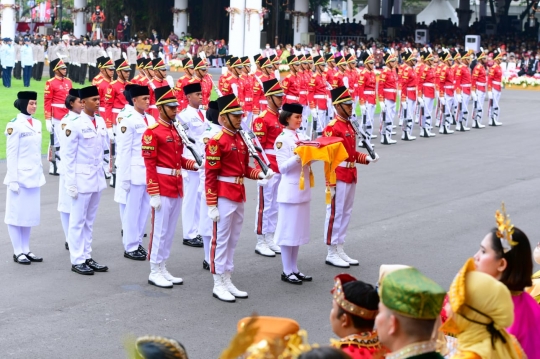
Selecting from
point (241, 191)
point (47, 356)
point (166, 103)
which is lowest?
point (47, 356)

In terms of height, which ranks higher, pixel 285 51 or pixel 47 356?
pixel 285 51

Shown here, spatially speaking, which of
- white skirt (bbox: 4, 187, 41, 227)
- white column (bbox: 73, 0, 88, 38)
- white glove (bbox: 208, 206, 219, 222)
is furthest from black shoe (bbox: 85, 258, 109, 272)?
white column (bbox: 73, 0, 88, 38)

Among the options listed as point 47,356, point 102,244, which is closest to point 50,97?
point 102,244

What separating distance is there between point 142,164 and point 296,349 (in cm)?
711

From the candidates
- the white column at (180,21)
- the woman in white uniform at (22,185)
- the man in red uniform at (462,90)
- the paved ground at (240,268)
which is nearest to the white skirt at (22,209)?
the woman in white uniform at (22,185)

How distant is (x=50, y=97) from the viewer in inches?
616

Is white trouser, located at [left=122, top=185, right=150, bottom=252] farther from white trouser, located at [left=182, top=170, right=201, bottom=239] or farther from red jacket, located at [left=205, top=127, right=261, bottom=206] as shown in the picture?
red jacket, located at [left=205, top=127, right=261, bottom=206]

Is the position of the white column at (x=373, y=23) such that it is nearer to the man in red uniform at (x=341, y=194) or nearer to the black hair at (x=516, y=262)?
the man in red uniform at (x=341, y=194)

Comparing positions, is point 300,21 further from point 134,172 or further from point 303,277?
point 303,277

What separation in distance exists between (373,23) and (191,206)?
4385 cm

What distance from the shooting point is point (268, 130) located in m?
10.5

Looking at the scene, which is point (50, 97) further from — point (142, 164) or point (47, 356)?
point (47, 356)

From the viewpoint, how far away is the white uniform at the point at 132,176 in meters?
9.86

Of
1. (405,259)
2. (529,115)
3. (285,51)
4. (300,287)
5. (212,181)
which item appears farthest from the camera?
(285,51)
